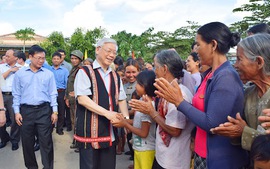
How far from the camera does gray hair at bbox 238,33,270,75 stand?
1488mm

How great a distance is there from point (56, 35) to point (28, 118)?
52.7 feet

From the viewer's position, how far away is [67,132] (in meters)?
6.24

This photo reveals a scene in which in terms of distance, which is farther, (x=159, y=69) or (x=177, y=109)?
(x=159, y=69)

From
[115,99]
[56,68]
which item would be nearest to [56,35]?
[56,68]

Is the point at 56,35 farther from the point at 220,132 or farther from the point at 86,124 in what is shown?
the point at 220,132

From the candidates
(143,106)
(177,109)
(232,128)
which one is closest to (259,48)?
(232,128)

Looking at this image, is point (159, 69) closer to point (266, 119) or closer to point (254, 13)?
point (266, 119)

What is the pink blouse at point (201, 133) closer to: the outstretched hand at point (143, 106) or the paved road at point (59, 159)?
the outstretched hand at point (143, 106)

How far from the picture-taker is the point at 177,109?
175 cm

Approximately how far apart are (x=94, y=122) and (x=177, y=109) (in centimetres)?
107

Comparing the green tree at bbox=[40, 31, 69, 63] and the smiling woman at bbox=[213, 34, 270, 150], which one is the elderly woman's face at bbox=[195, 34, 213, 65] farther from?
the green tree at bbox=[40, 31, 69, 63]

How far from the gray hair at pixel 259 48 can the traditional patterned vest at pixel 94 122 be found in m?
1.45

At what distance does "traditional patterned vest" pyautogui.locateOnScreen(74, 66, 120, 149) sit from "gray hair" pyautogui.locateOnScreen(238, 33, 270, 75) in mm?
1451

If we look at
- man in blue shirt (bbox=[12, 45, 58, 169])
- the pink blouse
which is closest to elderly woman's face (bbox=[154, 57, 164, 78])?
the pink blouse
